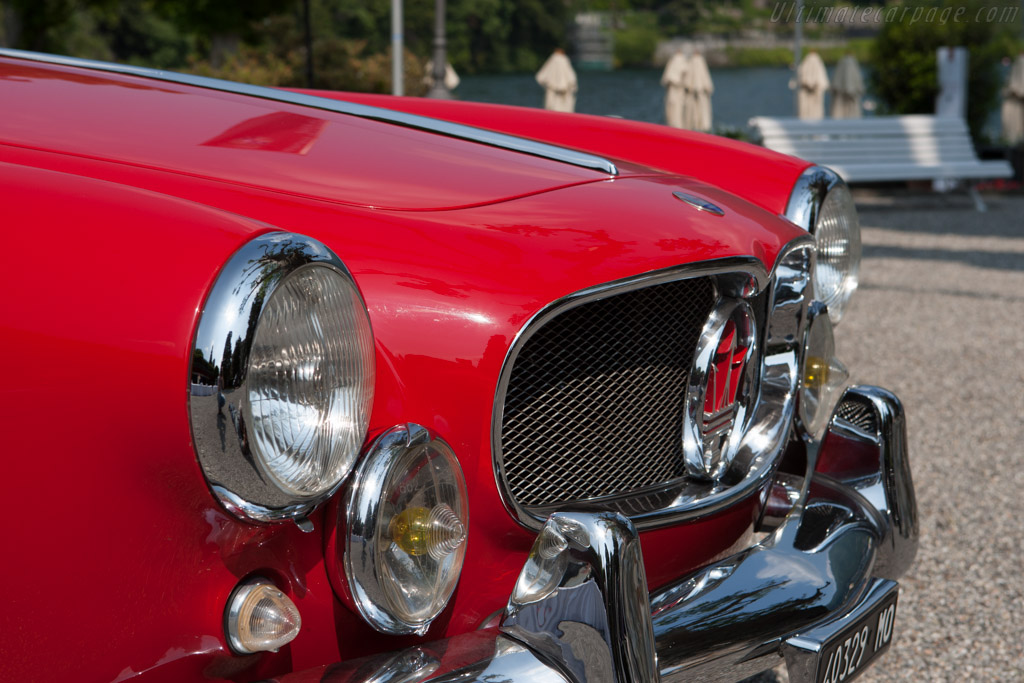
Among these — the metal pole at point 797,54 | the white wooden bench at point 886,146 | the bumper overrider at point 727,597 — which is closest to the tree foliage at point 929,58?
the metal pole at point 797,54

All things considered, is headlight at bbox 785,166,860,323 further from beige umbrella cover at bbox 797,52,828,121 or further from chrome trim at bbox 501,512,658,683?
beige umbrella cover at bbox 797,52,828,121

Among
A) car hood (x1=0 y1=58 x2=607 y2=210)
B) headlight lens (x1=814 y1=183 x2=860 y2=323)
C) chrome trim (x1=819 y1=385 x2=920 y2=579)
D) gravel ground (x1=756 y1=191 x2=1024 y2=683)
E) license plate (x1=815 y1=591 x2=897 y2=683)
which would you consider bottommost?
gravel ground (x1=756 y1=191 x2=1024 y2=683)

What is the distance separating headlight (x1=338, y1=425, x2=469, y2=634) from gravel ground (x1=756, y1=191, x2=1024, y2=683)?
1260 millimetres

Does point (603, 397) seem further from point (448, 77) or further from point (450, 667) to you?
point (448, 77)

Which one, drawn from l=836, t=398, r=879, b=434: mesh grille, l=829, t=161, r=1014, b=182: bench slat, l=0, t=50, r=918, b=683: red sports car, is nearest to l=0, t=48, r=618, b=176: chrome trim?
l=0, t=50, r=918, b=683: red sports car

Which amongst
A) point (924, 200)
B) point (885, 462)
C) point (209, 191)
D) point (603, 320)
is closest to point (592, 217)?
point (603, 320)

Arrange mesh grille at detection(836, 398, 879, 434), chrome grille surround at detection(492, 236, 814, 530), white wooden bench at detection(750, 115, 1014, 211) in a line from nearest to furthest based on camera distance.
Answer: chrome grille surround at detection(492, 236, 814, 530) → mesh grille at detection(836, 398, 879, 434) → white wooden bench at detection(750, 115, 1014, 211)

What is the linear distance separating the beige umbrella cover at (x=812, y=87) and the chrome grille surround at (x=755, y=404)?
12211 millimetres

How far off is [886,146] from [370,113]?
9.45 m

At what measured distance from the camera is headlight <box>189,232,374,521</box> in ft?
3.26

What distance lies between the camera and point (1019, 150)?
11.8 meters

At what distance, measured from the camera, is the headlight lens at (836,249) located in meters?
2.16

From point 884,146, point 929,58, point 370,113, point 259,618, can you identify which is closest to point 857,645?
point 259,618

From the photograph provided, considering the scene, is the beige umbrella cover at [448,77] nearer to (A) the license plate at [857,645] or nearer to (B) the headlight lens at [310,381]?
(A) the license plate at [857,645]
